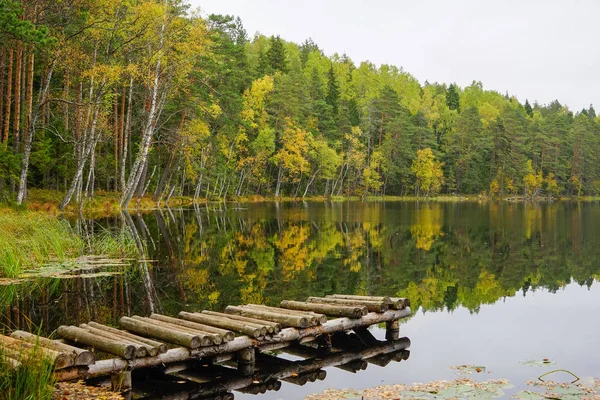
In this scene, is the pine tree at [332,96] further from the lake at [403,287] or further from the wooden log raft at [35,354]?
the wooden log raft at [35,354]

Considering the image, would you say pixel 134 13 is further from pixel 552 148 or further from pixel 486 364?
pixel 552 148

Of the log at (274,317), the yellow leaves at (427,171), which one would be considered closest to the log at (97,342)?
the log at (274,317)

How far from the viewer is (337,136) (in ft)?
295

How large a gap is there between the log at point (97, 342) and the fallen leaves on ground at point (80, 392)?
0.51 meters

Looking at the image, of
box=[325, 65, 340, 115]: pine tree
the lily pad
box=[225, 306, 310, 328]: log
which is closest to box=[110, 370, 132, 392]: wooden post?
box=[225, 306, 310, 328]: log

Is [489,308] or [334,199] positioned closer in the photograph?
[489,308]

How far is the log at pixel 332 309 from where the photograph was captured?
10.6 metres

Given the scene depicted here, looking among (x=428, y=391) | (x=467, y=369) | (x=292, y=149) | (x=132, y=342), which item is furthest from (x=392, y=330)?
(x=292, y=149)

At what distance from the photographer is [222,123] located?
59.2 m

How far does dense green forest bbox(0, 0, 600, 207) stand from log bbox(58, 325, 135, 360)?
16632mm

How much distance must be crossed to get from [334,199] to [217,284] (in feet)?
231

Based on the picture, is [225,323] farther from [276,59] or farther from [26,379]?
[276,59]

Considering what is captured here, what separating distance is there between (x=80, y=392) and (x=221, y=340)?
211 cm

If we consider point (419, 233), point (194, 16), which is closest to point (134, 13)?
point (194, 16)
